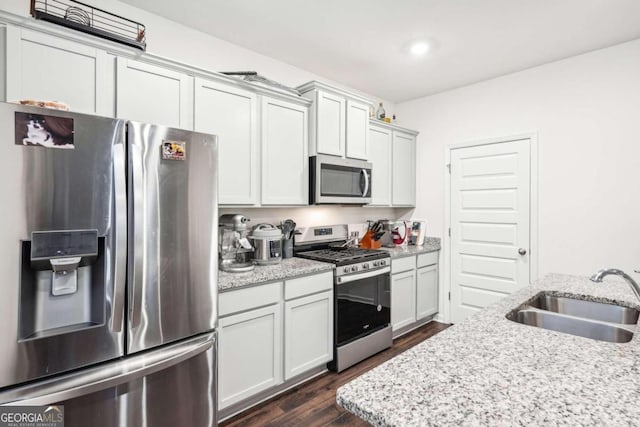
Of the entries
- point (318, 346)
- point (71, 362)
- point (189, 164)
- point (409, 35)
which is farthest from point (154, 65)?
point (318, 346)

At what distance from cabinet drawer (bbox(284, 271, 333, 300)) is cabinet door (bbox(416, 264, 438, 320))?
142cm

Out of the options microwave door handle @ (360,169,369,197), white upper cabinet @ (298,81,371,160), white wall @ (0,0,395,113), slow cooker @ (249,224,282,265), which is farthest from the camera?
microwave door handle @ (360,169,369,197)

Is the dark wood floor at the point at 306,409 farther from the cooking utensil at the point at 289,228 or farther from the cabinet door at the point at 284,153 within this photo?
the cabinet door at the point at 284,153

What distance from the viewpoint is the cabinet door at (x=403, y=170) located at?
3783mm

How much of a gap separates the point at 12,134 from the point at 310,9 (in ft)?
6.10

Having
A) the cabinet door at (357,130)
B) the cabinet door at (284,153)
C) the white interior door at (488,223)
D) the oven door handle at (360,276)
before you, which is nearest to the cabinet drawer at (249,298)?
the oven door handle at (360,276)

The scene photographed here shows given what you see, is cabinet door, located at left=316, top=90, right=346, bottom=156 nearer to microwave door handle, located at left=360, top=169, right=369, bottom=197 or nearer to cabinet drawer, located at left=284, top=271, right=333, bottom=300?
microwave door handle, located at left=360, top=169, right=369, bottom=197

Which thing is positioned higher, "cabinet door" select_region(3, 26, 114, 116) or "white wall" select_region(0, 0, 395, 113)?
"white wall" select_region(0, 0, 395, 113)

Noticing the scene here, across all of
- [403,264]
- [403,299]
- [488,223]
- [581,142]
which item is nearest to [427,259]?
[403,264]

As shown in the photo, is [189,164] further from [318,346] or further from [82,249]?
[318,346]

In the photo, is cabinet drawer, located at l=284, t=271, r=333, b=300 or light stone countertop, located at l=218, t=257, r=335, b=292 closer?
light stone countertop, located at l=218, t=257, r=335, b=292

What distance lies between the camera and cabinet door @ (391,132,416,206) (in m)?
3.78

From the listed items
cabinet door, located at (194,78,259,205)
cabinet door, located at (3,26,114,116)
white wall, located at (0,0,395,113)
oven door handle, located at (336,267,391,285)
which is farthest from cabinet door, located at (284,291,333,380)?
white wall, located at (0,0,395,113)

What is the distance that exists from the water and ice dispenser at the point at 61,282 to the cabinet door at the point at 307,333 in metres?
1.25
